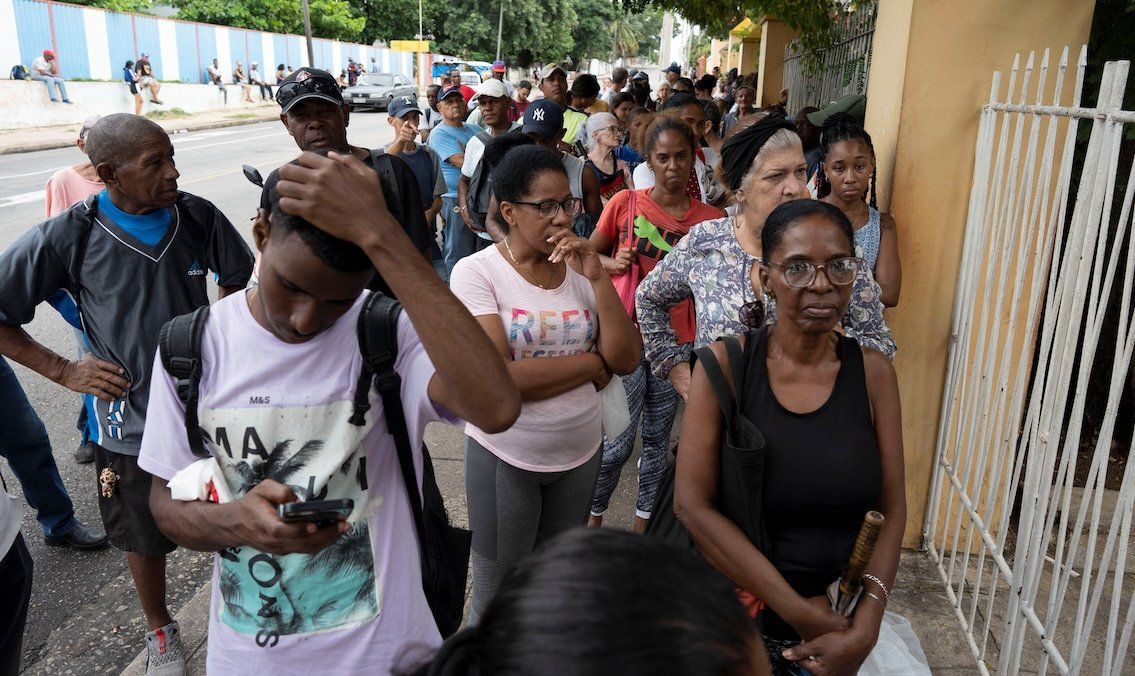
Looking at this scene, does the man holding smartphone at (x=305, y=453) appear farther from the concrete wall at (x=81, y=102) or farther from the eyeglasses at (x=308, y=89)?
the concrete wall at (x=81, y=102)

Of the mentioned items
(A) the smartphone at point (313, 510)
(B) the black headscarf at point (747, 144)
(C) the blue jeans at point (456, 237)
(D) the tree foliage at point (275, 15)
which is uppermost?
(D) the tree foliage at point (275, 15)

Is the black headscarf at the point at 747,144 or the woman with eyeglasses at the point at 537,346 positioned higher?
the black headscarf at the point at 747,144

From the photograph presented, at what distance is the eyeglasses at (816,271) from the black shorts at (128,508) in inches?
89.9

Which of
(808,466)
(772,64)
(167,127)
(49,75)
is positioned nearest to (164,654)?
(808,466)

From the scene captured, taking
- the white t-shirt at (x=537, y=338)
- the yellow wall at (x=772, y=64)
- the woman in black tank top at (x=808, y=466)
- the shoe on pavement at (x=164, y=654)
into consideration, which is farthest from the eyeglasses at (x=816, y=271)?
the yellow wall at (x=772, y=64)

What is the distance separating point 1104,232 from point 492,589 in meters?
2.15

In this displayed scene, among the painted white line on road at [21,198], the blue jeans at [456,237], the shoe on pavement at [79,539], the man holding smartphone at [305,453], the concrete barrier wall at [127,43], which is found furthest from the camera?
the concrete barrier wall at [127,43]

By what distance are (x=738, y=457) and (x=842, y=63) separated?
7388 millimetres

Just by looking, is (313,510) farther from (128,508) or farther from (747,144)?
(747,144)

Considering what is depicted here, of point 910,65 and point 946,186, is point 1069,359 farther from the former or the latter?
point 910,65

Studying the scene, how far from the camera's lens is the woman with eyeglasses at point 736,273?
2.79 meters

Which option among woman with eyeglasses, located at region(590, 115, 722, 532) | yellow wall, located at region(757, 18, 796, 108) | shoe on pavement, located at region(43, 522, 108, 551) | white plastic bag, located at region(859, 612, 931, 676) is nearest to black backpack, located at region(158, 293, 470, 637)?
white plastic bag, located at region(859, 612, 931, 676)

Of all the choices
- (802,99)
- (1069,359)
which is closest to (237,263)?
(1069,359)

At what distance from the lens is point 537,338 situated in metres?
2.73
